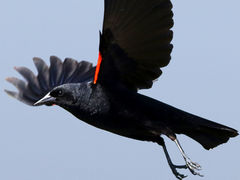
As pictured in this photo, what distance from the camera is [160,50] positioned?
5.94m

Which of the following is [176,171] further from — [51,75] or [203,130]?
[51,75]

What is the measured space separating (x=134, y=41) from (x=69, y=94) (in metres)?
0.83

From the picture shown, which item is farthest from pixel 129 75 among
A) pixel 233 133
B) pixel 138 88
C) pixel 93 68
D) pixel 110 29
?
pixel 93 68

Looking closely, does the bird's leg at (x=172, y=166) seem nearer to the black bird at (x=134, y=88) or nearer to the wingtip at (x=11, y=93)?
the black bird at (x=134, y=88)

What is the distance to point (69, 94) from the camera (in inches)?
230

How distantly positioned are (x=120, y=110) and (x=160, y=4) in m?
1.10

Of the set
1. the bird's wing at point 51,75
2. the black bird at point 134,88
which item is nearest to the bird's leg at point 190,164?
the black bird at point 134,88

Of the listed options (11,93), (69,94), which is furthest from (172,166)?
(11,93)

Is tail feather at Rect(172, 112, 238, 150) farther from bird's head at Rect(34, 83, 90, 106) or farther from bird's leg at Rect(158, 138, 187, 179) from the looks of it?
bird's head at Rect(34, 83, 90, 106)

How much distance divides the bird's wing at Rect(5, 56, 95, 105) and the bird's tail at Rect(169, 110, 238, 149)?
7.83ft

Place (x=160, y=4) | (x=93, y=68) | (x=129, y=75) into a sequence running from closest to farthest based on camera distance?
(x=160, y=4)
(x=129, y=75)
(x=93, y=68)

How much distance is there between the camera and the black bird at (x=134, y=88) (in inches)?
224

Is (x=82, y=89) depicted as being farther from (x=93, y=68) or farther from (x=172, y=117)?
(x=93, y=68)

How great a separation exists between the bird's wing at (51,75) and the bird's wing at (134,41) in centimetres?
216
